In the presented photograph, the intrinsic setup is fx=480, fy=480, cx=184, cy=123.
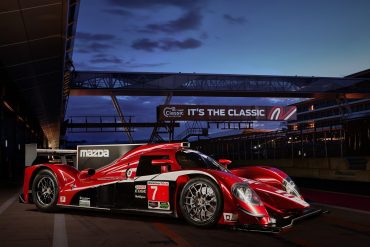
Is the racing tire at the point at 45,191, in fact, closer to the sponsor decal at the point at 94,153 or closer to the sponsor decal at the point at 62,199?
the sponsor decal at the point at 62,199

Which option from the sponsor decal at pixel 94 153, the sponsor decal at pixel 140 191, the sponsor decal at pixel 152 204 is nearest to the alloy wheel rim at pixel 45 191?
the sponsor decal at pixel 94 153

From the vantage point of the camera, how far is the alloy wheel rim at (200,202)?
6699 mm

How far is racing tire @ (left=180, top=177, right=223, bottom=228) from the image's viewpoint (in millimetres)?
6598

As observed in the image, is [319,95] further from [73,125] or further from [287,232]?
[287,232]

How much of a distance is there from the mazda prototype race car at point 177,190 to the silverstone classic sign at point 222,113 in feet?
125

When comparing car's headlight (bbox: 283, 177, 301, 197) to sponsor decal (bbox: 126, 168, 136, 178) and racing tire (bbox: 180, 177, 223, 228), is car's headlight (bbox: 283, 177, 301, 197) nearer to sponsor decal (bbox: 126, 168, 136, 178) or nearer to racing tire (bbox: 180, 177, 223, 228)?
racing tire (bbox: 180, 177, 223, 228)

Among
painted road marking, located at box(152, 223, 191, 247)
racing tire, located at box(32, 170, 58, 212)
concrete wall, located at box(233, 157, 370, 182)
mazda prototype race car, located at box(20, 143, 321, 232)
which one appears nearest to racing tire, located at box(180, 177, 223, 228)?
mazda prototype race car, located at box(20, 143, 321, 232)

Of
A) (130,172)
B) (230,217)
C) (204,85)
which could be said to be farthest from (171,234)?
(204,85)

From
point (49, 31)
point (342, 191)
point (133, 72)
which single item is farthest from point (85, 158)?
point (133, 72)

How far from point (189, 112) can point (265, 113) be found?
8.89 meters

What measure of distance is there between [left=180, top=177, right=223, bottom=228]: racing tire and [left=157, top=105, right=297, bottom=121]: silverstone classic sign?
39.7m

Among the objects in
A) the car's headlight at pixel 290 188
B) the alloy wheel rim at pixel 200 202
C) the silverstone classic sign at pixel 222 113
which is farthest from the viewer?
the silverstone classic sign at pixel 222 113

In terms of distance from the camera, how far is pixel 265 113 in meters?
51.6

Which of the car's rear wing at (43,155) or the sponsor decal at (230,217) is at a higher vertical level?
the car's rear wing at (43,155)
